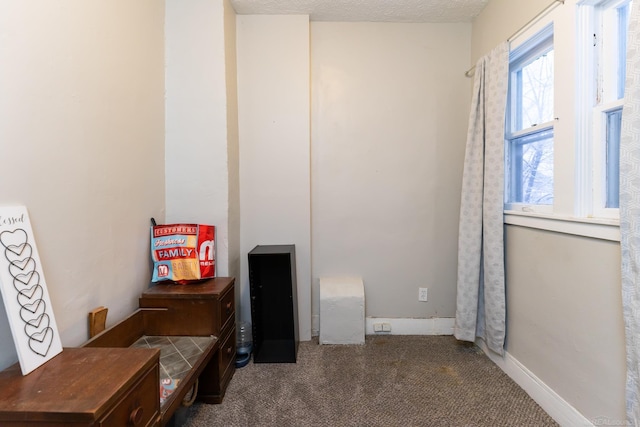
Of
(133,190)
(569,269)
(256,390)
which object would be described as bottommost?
(256,390)

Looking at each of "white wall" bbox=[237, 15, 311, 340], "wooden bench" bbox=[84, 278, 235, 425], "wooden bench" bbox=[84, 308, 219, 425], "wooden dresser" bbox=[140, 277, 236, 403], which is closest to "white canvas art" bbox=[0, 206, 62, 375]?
"wooden bench" bbox=[84, 308, 219, 425]

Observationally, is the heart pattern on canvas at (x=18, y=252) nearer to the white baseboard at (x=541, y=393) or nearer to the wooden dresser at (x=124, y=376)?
the wooden dresser at (x=124, y=376)

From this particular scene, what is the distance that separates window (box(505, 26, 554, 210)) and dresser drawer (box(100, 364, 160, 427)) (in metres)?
2.05

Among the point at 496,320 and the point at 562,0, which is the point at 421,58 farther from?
the point at 496,320

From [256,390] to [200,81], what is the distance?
6.60ft

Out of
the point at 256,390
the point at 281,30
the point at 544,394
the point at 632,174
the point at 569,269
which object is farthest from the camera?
the point at 281,30

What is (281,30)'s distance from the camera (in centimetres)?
234

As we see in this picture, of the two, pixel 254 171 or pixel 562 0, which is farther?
pixel 254 171

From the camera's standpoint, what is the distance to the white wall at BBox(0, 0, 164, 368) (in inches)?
40.6

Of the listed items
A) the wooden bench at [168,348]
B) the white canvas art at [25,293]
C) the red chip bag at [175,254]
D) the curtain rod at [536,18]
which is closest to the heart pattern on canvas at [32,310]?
the white canvas art at [25,293]

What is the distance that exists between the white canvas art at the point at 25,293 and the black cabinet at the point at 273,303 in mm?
1108

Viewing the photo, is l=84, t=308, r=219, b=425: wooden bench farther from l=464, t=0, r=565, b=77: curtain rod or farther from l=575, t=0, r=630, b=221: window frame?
l=464, t=0, r=565, b=77: curtain rod

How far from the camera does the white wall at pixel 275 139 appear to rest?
7.68 feet

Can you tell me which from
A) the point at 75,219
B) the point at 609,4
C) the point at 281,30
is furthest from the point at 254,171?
the point at 609,4
